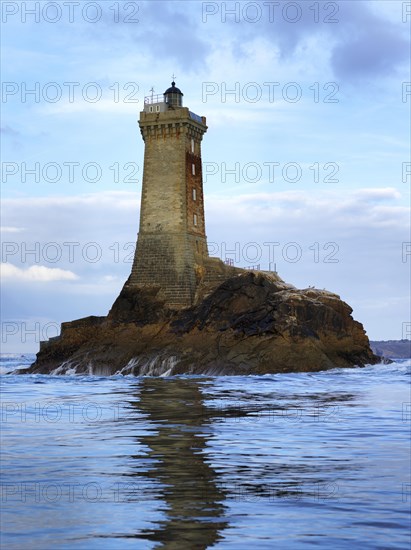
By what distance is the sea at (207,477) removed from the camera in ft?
30.1

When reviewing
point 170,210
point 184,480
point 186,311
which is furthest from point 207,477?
point 170,210

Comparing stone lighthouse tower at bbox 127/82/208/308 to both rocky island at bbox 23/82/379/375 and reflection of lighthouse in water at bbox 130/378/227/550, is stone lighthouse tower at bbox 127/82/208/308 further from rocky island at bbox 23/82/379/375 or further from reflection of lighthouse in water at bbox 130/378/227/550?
reflection of lighthouse in water at bbox 130/378/227/550

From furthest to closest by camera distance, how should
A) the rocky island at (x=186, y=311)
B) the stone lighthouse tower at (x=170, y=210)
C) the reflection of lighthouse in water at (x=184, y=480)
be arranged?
the stone lighthouse tower at (x=170, y=210), the rocky island at (x=186, y=311), the reflection of lighthouse in water at (x=184, y=480)

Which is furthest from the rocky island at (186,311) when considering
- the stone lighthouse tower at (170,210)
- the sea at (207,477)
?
the sea at (207,477)

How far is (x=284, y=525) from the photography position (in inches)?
375

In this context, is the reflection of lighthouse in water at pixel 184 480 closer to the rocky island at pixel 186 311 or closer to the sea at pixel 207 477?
the sea at pixel 207 477

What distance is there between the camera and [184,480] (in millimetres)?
12219

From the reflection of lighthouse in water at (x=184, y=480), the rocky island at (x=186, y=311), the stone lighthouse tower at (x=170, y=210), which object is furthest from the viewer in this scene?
the stone lighthouse tower at (x=170, y=210)

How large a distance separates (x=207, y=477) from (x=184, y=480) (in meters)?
0.41

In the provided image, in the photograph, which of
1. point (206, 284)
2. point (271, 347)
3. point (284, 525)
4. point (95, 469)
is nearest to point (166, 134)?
point (206, 284)

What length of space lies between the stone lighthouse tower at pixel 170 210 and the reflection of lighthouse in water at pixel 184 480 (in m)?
36.5

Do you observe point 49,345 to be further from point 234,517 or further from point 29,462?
point 234,517

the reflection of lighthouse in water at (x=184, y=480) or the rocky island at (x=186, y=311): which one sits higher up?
the rocky island at (x=186, y=311)

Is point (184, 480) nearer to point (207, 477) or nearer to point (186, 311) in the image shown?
point (207, 477)
